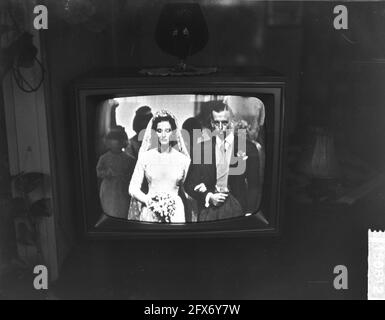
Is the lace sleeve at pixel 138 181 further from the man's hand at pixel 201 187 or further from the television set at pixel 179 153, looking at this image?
the man's hand at pixel 201 187

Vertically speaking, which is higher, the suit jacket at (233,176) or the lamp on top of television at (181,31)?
the lamp on top of television at (181,31)

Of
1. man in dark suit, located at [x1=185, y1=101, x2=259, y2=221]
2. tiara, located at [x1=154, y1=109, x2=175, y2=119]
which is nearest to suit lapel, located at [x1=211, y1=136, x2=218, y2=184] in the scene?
man in dark suit, located at [x1=185, y1=101, x2=259, y2=221]

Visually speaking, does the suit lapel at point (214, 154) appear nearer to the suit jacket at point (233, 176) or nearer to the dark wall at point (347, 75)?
the suit jacket at point (233, 176)

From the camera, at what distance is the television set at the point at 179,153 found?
4.17ft

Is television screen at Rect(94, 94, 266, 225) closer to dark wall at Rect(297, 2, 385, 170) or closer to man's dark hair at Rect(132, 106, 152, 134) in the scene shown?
man's dark hair at Rect(132, 106, 152, 134)

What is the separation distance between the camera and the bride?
1.32 m

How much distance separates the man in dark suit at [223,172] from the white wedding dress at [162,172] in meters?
0.03

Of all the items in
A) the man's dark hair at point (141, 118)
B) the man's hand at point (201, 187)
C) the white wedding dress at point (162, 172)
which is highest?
the man's dark hair at point (141, 118)

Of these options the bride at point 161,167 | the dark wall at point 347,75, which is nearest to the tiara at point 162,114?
the bride at point 161,167

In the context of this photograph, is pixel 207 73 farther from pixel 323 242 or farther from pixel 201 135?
pixel 323 242

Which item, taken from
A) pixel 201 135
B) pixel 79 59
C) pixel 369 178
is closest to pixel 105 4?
pixel 79 59

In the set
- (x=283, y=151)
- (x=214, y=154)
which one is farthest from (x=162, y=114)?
(x=283, y=151)

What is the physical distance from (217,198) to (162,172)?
16 centimetres

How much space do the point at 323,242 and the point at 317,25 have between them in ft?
1.87
